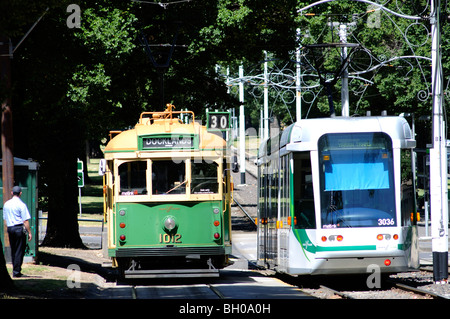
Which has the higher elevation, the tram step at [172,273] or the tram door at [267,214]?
the tram door at [267,214]

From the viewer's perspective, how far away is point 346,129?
15.3 metres

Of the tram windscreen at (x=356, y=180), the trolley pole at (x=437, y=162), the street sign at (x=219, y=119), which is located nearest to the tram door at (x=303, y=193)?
the tram windscreen at (x=356, y=180)

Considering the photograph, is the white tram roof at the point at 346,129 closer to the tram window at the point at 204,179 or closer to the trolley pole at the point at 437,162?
the trolley pole at the point at 437,162

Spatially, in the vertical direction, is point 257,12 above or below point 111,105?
above

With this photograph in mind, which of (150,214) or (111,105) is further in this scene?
(111,105)

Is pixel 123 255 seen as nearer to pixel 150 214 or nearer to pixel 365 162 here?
pixel 150 214

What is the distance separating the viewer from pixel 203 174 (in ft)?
55.8

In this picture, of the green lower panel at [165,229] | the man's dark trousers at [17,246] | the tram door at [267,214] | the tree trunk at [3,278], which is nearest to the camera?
the tree trunk at [3,278]

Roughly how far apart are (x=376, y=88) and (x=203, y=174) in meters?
45.8

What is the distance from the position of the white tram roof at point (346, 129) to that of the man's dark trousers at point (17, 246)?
18.3 ft

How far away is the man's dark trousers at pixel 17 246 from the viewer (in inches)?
617

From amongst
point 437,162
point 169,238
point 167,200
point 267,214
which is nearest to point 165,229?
point 169,238

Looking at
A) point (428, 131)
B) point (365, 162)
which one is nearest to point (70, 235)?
point (365, 162)

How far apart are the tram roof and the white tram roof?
91.1 inches
